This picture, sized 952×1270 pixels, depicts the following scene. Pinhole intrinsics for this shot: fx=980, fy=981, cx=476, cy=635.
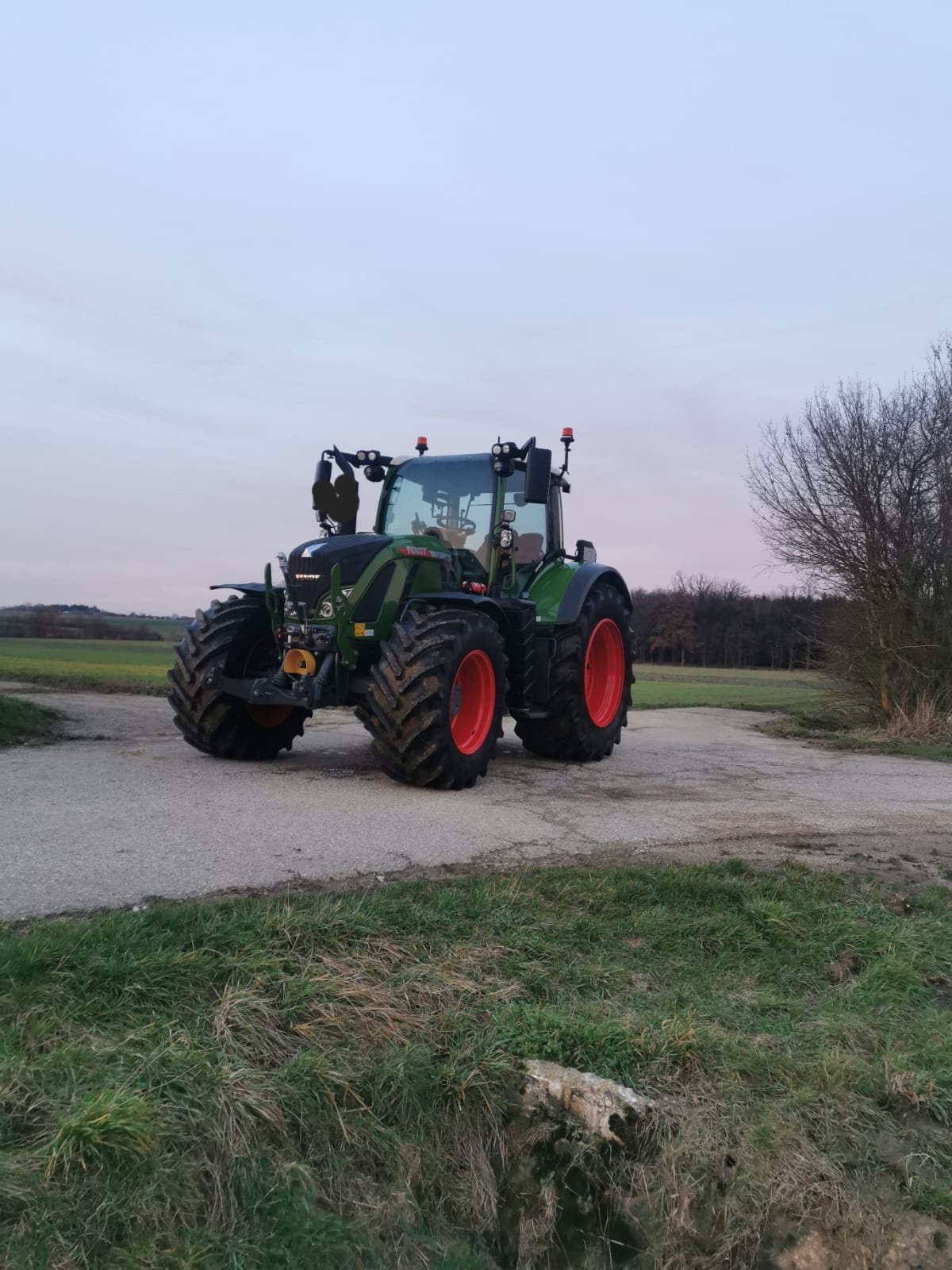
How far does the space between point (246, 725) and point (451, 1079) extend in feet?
19.2

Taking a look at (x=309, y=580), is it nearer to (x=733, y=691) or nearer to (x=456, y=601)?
(x=456, y=601)

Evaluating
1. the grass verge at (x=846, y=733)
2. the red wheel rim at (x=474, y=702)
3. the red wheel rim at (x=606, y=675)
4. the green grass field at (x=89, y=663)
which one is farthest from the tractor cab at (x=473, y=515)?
the green grass field at (x=89, y=663)

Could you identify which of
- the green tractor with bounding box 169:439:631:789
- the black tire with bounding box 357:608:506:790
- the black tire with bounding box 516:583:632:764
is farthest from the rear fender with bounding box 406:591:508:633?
the black tire with bounding box 516:583:632:764

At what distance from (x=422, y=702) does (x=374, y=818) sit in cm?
105

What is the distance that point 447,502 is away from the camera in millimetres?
9477

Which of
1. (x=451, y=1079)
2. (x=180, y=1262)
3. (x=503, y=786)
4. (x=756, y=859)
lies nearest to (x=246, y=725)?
(x=503, y=786)

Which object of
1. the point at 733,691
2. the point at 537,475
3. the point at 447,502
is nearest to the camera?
the point at 537,475

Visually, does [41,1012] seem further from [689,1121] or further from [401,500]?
[401,500]

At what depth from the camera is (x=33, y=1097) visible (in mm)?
2480

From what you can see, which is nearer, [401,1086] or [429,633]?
[401,1086]

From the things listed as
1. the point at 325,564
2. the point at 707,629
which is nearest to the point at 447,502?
the point at 325,564

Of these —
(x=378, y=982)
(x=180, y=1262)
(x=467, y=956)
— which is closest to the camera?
(x=180, y=1262)

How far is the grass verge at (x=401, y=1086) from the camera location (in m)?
2.42

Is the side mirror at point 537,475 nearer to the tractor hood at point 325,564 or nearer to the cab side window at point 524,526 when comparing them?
the cab side window at point 524,526
